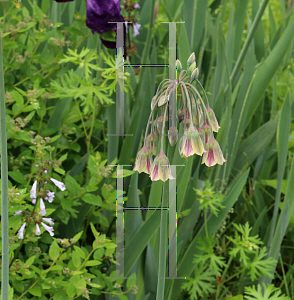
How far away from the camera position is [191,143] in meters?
0.45

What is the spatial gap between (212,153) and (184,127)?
0.18ft

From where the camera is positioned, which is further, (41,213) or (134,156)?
(134,156)

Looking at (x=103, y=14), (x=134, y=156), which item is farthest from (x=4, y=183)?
(x=134, y=156)

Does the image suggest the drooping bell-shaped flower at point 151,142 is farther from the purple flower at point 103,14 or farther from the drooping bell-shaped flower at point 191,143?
the purple flower at point 103,14

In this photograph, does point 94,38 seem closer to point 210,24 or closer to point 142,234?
point 210,24

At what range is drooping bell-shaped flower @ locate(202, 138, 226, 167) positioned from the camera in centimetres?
49

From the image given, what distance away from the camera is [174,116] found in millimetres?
477

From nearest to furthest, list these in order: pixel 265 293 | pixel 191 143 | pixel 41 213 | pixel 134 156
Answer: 1. pixel 191 143
2. pixel 41 213
3. pixel 265 293
4. pixel 134 156

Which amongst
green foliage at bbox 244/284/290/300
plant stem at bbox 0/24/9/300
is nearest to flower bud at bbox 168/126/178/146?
plant stem at bbox 0/24/9/300

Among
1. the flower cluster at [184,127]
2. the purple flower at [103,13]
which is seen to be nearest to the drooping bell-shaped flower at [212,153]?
the flower cluster at [184,127]

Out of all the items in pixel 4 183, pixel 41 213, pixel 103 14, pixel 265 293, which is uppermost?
pixel 103 14

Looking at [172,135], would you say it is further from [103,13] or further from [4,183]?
[103,13]

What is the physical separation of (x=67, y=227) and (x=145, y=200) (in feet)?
0.77

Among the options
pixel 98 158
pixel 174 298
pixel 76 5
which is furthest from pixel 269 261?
pixel 76 5
